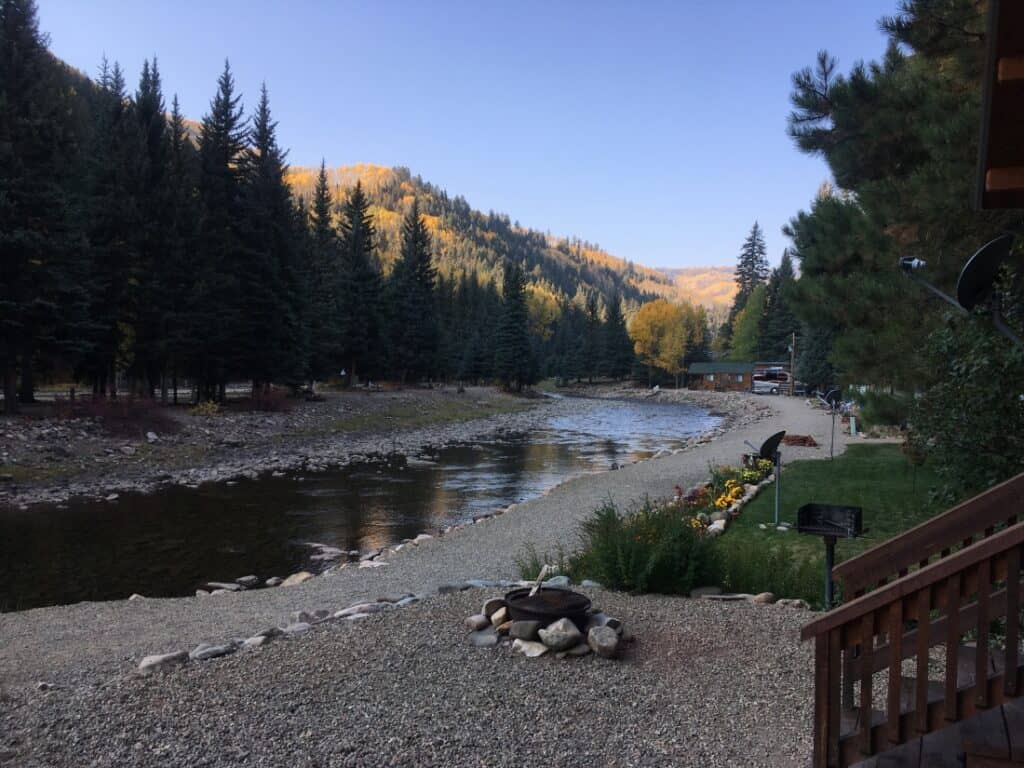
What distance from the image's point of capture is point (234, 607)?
312 inches

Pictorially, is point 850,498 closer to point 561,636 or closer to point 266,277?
point 561,636

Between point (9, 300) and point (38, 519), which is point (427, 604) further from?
point (9, 300)

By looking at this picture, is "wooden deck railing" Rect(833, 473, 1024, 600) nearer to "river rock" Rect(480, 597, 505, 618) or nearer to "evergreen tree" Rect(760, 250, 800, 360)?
"river rock" Rect(480, 597, 505, 618)

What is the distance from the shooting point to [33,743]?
4.04 m

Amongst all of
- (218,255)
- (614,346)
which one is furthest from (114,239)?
(614,346)

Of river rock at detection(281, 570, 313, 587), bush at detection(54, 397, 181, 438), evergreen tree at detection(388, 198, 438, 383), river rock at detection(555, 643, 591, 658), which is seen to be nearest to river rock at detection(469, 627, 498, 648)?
river rock at detection(555, 643, 591, 658)

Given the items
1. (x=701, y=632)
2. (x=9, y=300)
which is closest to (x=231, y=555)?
(x=701, y=632)

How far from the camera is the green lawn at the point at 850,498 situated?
8898 mm

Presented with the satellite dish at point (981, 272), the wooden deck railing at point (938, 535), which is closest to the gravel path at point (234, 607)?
the wooden deck railing at point (938, 535)

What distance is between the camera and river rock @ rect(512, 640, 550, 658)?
5.17 metres

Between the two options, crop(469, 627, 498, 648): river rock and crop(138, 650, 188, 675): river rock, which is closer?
crop(138, 650, 188, 675): river rock

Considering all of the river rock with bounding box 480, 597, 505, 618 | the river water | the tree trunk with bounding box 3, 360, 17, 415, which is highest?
the tree trunk with bounding box 3, 360, 17, 415

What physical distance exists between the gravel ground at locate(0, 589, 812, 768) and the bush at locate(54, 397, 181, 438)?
1881 cm

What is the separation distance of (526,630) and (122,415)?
69.2 feet
